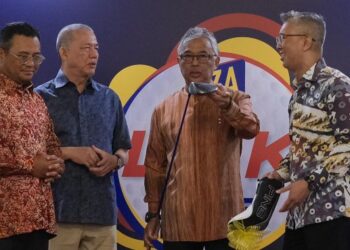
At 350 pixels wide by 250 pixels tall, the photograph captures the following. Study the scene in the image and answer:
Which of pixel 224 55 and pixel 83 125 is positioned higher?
pixel 224 55

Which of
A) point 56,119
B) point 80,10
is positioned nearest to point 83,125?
point 56,119

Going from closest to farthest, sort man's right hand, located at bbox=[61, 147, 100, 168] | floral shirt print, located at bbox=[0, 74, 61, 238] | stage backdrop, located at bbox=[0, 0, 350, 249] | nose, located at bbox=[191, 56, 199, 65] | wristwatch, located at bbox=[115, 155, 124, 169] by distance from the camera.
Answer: floral shirt print, located at bbox=[0, 74, 61, 238] < nose, located at bbox=[191, 56, 199, 65] < man's right hand, located at bbox=[61, 147, 100, 168] < wristwatch, located at bbox=[115, 155, 124, 169] < stage backdrop, located at bbox=[0, 0, 350, 249]

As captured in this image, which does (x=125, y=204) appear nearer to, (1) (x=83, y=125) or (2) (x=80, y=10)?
(1) (x=83, y=125)

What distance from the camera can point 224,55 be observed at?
3631 millimetres

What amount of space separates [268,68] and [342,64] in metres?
0.37

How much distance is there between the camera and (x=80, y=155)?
328 cm

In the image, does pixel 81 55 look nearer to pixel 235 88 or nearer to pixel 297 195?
pixel 235 88

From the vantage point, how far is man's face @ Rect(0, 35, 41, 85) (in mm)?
2834

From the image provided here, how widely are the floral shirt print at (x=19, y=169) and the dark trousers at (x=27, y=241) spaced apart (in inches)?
1.1

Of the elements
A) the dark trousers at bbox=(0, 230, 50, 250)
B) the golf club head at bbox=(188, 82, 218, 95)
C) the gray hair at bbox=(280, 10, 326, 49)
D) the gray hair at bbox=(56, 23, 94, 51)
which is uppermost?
the gray hair at bbox=(280, 10, 326, 49)

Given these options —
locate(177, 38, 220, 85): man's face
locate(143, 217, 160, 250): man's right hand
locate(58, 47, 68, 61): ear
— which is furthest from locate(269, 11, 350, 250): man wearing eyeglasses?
locate(58, 47, 68, 61): ear

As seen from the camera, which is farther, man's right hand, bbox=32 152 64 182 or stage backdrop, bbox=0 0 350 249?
stage backdrop, bbox=0 0 350 249

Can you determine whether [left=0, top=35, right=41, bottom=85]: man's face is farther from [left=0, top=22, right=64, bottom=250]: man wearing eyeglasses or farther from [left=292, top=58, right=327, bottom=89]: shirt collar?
[left=292, top=58, right=327, bottom=89]: shirt collar

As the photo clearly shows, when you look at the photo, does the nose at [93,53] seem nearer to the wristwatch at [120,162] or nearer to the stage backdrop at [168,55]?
the stage backdrop at [168,55]
